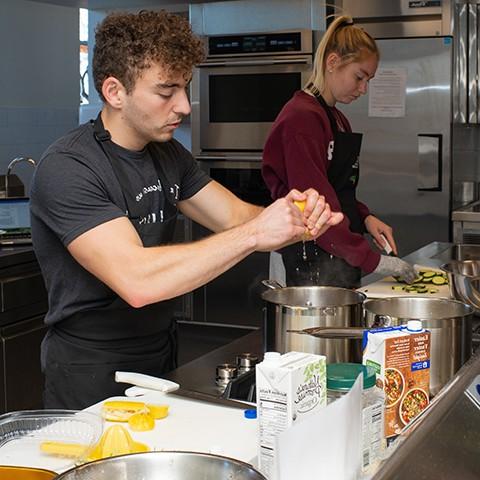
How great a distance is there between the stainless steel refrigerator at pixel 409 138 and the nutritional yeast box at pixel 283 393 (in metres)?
3.64

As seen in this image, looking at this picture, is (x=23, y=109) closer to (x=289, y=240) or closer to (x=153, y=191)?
(x=153, y=191)

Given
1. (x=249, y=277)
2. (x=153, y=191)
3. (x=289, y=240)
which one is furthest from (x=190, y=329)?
(x=289, y=240)

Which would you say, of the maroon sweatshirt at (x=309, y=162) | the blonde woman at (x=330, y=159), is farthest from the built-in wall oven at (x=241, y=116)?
the maroon sweatshirt at (x=309, y=162)

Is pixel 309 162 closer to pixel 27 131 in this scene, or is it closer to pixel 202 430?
pixel 202 430

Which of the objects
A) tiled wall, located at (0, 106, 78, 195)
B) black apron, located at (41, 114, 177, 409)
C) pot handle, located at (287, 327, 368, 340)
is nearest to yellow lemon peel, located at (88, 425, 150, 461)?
pot handle, located at (287, 327, 368, 340)

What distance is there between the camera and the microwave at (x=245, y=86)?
5.00m

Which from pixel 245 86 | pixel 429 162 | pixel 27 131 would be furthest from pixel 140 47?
pixel 27 131

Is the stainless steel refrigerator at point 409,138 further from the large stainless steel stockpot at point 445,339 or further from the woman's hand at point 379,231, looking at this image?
the large stainless steel stockpot at point 445,339

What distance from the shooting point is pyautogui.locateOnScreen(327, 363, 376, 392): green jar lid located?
136 cm

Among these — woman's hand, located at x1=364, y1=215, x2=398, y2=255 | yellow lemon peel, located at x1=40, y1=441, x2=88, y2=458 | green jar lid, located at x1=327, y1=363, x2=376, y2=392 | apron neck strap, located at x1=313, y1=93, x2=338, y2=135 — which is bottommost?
yellow lemon peel, located at x1=40, y1=441, x2=88, y2=458

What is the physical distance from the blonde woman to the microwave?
1624 mm

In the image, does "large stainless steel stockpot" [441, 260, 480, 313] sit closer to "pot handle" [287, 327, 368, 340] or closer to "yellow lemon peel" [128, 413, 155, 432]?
"pot handle" [287, 327, 368, 340]

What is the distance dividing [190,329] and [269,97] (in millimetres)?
1427

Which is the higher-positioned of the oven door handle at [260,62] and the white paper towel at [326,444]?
the oven door handle at [260,62]
